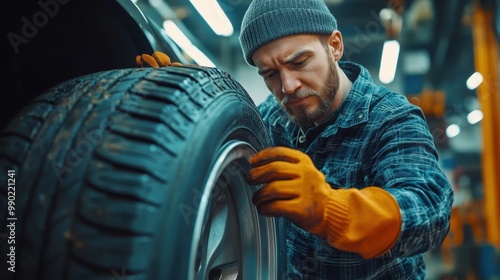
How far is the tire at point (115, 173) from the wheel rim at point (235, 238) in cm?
21

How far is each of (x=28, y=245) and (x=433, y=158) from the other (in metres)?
0.88

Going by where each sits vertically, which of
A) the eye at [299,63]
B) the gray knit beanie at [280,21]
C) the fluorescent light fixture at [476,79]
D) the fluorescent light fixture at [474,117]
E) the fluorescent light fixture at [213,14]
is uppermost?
the fluorescent light fixture at [474,117]

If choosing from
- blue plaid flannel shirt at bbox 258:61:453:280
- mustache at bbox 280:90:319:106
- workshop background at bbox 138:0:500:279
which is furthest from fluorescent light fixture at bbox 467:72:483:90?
mustache at bbox 280:90:319:106

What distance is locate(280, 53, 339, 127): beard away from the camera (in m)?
1.41

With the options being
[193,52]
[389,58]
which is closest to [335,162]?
[193,52]

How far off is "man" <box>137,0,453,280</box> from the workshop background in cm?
229

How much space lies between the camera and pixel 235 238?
3.69 ft

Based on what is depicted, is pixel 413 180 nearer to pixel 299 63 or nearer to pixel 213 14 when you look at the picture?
pixel 299 63

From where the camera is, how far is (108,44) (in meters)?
1.07

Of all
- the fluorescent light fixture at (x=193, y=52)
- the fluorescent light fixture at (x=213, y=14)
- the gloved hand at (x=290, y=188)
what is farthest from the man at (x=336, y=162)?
the fluorescent light fixture at (x=213, y=14)

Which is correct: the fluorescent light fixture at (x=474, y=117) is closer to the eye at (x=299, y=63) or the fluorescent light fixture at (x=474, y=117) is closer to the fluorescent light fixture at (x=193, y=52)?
the fluorescent light fixture at (x=193, y=52)

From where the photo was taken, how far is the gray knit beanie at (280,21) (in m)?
1.40

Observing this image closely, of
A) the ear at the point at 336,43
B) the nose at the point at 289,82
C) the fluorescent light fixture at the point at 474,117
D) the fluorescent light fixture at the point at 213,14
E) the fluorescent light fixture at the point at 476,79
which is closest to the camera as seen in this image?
the nose at the point at 289,82

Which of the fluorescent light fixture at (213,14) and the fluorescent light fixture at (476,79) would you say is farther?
the fluorescent light fixture at (476,79)
